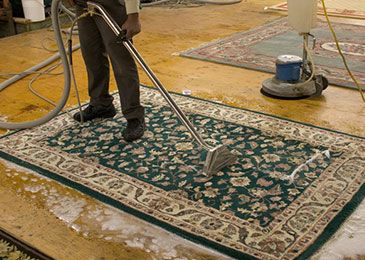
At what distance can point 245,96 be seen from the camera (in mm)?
2875

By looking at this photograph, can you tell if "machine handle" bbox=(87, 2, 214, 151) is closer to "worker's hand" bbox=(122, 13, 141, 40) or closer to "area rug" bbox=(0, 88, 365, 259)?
"worker's hand" bbox=(122, 13, 141, 40)

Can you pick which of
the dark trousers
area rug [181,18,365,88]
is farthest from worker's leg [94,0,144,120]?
area rug [181,18,365,88]

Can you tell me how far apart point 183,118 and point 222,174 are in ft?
0.95

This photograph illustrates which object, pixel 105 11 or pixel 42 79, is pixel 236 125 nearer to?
pixel 105 11

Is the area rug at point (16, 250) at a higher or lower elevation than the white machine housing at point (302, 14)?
lower

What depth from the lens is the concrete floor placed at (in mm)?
1589

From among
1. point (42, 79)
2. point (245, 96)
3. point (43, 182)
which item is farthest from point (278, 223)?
point (42, 79)

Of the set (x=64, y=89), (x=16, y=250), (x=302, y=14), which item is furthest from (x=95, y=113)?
(x=302, y=14)

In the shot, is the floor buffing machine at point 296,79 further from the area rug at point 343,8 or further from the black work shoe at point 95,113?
the area rug at point 343,8

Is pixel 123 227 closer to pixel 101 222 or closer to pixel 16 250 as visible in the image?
pixel 101 222

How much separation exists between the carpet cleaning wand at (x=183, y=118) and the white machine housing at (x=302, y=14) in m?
0.96

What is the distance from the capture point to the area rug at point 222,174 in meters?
1.64

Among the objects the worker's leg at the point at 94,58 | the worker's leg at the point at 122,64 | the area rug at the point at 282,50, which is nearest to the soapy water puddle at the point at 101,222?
the worker's leg at the point at 122,64

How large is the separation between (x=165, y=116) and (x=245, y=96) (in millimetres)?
578
